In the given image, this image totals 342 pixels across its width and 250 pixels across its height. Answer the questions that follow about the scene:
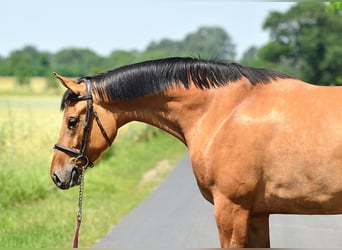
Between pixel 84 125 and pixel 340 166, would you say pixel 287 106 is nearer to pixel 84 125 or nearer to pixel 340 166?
pixel 340 166

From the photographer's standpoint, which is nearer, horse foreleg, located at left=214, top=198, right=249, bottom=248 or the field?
horse foreleg, located at left=214, top=198, right=249, bottom=248

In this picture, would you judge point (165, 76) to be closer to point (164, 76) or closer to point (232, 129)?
point (164, 76)

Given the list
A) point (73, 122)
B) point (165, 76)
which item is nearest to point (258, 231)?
point (165, 76)

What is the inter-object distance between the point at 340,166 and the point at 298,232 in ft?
11.2

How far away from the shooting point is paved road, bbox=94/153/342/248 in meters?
5.72

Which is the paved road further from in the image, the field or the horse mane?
the horse mane

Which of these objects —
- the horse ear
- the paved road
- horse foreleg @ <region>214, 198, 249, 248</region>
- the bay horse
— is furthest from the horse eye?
the paved road

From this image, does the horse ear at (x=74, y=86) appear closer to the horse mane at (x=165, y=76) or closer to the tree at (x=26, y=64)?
the horse mane at (x=165, y=76)

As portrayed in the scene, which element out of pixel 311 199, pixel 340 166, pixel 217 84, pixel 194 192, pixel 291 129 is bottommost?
pixel 194 192

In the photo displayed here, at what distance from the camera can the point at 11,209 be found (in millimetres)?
7375

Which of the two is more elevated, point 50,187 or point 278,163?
point 278,163

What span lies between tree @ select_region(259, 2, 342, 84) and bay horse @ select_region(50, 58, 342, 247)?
2248 inches

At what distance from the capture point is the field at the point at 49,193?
6090 millimetres

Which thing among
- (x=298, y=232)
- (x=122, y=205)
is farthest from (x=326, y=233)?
(x=122, y=205)
